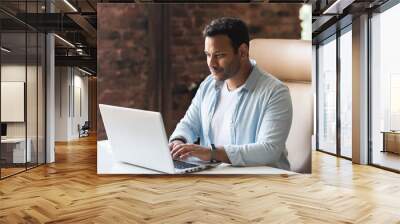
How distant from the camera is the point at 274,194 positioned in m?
5.23

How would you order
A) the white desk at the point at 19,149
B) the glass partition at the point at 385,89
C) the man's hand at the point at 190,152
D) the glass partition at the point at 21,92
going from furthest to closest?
the glass partition at the point at 385,89 < the white desk at the point at 19,149 < the glass partition at the point at 21,92 < the man's hand at the point at 190,152

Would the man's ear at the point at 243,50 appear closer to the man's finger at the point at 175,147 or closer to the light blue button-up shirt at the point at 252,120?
the light blue button-up shirt at the point at 252,120

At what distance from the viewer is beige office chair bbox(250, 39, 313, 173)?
19.1ft

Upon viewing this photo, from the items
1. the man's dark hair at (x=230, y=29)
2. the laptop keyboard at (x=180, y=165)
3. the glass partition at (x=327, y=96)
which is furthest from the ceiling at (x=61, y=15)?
the laptop keyboard at (x=180, y=165)

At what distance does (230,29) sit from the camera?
229 inches

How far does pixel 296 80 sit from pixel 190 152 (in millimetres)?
1824

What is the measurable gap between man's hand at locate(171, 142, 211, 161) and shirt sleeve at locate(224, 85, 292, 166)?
0.27 metres

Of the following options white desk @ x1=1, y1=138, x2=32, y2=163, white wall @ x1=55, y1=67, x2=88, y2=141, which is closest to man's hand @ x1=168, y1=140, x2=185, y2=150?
white desk @ x1=1, y1=138, x2=32, y2=163

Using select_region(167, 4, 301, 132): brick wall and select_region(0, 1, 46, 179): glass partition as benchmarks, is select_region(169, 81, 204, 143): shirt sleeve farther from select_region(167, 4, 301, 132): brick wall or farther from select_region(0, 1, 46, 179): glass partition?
select_region(0, 1, 46, 179): glass partition

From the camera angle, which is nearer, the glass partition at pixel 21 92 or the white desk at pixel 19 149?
the glass partition at pixel 21 92

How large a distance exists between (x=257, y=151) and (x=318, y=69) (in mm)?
6495

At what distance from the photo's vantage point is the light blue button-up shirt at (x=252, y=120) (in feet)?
17.5

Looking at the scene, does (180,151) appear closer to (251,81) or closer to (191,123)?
(191,123)

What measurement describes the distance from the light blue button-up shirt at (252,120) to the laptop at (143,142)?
27cm
